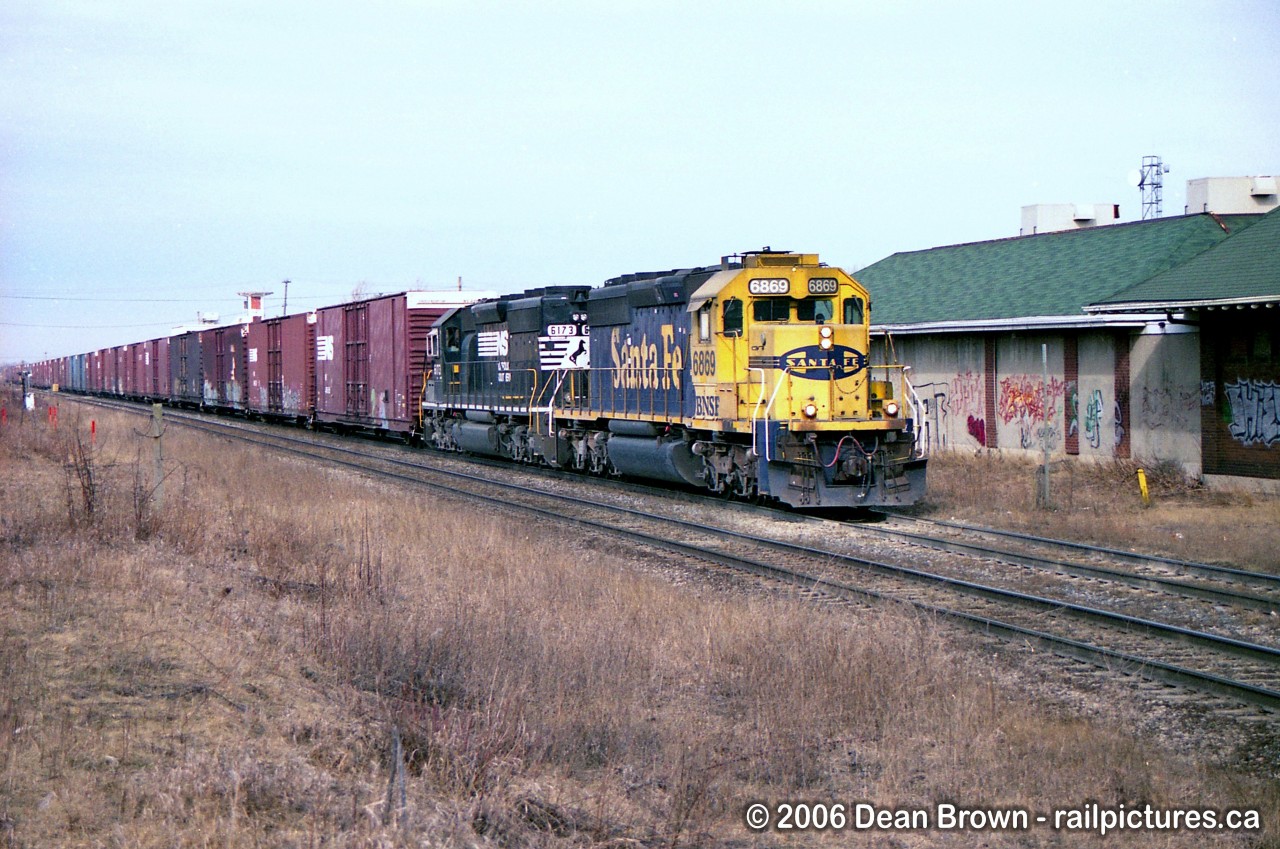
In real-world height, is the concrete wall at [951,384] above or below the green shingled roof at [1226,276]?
below

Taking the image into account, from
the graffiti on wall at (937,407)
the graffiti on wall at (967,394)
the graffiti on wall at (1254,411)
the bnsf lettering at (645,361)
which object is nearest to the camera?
the graffiti on wall at (1254,411)

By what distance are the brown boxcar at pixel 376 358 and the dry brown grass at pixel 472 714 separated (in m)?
18.9

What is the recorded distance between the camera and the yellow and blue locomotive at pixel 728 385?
53.4 feet

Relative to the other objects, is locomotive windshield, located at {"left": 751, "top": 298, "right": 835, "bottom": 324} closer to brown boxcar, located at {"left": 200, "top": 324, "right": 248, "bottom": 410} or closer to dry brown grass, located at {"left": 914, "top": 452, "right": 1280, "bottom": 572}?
dry brown grass, located at {"left": 914, "top": 452, "right": 1280, "bottom": 572}

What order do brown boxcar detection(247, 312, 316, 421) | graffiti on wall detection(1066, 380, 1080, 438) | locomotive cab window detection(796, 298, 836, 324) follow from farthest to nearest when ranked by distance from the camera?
brown boxcar detection(247, 312, 316, 421), graffiti on wall detection(1066, 380, 1080, 438), locomotive cab window detection(796, 298, 836, 324)

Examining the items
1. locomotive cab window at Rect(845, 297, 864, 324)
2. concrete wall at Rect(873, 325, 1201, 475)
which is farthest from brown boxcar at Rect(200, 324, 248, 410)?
locomotive cab window at Rect(845, 297, 864, 324)

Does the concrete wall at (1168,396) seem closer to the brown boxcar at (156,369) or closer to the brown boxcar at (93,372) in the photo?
the brown boxcar at (156,369)

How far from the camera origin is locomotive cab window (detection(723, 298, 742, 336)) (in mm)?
17000

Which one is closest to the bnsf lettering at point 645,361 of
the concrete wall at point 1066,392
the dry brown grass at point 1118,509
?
the concrete wall at point 1066,392

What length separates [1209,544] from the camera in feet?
46.1

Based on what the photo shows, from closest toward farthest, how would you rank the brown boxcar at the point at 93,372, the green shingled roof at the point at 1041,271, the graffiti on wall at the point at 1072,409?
the graffiti on wall at the point at 1072,409 → the green shingled roof at the point at 1041,271 → the brown boxcar at the point at 93,372

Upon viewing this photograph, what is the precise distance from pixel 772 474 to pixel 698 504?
86.5 inches

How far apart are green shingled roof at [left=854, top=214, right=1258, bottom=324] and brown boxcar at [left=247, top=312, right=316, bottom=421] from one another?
17.9 meters

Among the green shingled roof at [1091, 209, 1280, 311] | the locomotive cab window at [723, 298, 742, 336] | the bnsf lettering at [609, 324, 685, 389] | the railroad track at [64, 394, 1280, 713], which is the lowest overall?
the railroad track at [64, 394, 1280, 713]
